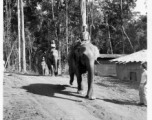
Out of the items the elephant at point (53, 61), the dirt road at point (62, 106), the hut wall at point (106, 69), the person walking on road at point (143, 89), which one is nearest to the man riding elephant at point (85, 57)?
the dirt road at point (62, 106)

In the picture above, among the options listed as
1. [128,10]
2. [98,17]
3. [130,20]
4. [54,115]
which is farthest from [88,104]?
[130,20]

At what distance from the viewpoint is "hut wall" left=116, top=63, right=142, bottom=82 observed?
18.2 meters

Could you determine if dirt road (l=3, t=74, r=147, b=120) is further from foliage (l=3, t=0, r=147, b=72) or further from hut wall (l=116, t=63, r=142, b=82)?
foliage (l=3, t=0, r=147, b=72)

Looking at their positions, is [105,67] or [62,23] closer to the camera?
[105,67]

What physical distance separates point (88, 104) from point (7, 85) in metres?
3.80

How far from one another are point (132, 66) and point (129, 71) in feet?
2.32

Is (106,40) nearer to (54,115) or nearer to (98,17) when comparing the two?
(98,17)

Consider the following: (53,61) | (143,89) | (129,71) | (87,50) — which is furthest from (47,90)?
(129,71)

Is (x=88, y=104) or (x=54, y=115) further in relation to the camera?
(x=88, y=104)

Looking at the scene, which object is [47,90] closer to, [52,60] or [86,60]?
[86,60]

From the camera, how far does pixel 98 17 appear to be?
96.9 ft

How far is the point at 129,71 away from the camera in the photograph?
63.9 feet

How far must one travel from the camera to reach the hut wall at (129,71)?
59.9ft

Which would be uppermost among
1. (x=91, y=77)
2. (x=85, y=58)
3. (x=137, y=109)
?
(x=85, y=58)
